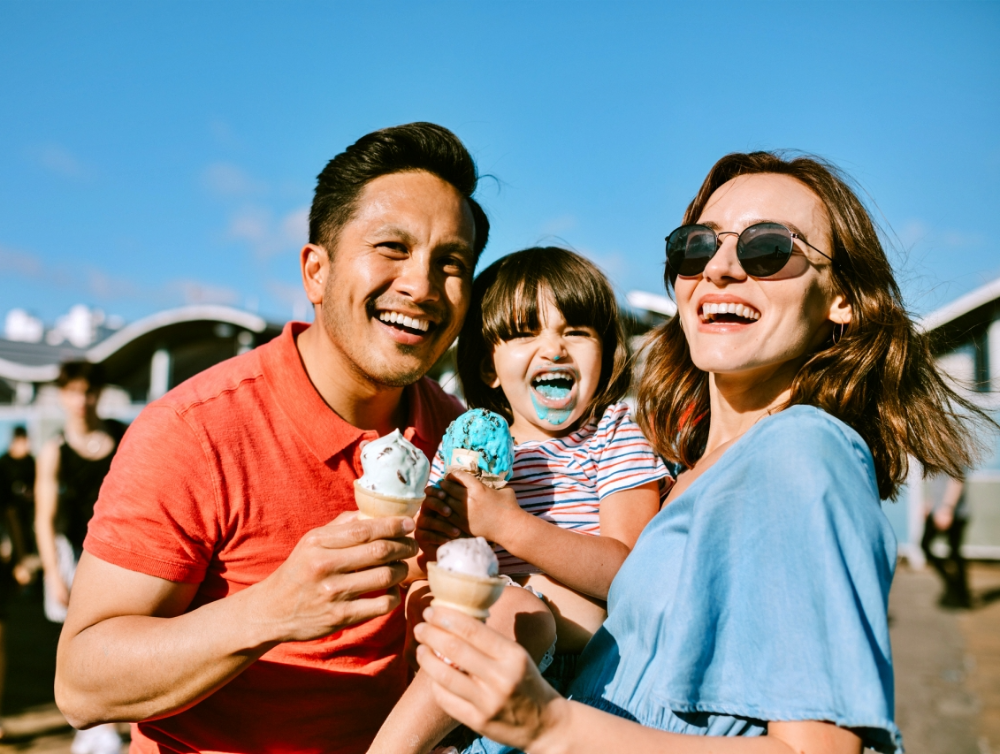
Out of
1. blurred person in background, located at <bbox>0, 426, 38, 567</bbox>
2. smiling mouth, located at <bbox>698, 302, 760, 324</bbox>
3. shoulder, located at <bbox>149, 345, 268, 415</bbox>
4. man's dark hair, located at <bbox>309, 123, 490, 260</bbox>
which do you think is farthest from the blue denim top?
blurred person in background, located at <bbox>0, 426, 38, 567</bbox>

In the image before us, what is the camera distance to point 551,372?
121 inches

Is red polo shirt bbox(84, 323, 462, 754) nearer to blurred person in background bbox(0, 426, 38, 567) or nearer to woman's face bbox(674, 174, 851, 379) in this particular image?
woman's face bbox(674, 174, 851, 379)

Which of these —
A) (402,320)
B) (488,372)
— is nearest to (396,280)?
(402,320)

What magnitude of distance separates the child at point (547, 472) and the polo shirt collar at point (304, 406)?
16.9 inches

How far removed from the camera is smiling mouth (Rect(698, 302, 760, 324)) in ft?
7.32

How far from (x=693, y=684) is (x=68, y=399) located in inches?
263

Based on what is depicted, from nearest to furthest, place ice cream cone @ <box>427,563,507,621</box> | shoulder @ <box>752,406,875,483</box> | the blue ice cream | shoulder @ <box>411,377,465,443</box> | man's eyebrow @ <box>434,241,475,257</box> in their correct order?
shoulder @ <box>752,406,875,483</box> < ice cream cone @ <box>427,563,507,621</box> < the blue ice cream < man's eyebrow @ <box>434,241,475,257</box> < shoulder @ <box>411,377,465,443</box>

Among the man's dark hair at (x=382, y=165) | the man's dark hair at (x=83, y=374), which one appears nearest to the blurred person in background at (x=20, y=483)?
the man's dark hair at (x=83, y=374)

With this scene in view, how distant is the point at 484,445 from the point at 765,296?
1116mm

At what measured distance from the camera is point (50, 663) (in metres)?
8.71

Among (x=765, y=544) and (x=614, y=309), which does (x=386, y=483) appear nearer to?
(x=765, y=544)

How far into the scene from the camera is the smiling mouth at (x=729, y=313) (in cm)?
223

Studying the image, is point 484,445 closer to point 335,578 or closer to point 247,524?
point 335,578

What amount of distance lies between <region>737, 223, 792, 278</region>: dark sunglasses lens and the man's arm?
51.9 inches
